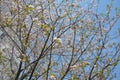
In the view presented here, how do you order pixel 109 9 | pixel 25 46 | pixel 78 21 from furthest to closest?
pixel 109 9
pixel 78 21
pixel 25 46

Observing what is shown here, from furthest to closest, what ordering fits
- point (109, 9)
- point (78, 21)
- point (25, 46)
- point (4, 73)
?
point (4, 73), point (109, 9), point (78, 21), point (25, 46)

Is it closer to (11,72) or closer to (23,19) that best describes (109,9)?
(23,19)

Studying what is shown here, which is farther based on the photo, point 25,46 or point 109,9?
point 109,9

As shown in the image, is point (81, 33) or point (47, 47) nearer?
point (47, 47)

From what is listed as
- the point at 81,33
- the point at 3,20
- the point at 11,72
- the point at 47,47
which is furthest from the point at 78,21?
the point at 11,72

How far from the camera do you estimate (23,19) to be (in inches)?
433

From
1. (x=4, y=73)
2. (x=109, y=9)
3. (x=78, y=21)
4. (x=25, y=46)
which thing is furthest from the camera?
(x=4, y=73)

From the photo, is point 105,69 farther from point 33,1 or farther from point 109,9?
point 33,1

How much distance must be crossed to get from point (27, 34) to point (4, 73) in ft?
10.1

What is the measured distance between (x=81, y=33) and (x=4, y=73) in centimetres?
385

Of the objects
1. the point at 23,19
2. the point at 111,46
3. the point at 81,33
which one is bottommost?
the point at 111,46

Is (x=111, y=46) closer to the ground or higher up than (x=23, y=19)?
closer to the ground

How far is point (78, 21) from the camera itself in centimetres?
1148

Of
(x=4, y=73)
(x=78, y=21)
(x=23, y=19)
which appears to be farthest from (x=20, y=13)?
(x=4, y=73)
